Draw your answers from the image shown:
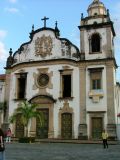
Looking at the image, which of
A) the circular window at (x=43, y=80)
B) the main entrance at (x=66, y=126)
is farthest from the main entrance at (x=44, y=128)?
the circular window at (x=43, y=80)

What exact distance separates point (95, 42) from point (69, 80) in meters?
4.56

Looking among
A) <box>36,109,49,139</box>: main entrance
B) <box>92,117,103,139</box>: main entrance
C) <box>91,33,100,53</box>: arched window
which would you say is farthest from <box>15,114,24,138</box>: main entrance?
<box>91,33,100,53</box>: arched window

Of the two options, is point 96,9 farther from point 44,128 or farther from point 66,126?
point 44,128

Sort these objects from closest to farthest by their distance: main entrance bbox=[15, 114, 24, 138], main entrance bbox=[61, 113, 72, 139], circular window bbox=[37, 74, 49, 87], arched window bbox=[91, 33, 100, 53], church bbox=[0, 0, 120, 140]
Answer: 1. church bbox=[0, 0, 120, 140]
2. main entrance bbox=[61, 113, 72, 139]
3. arched window bbox=[91, 33, 100, 53]
4. main entrance bbox=[15, 114, 24, 138]
5. circular window bbox=[37, 74, 49, 87]

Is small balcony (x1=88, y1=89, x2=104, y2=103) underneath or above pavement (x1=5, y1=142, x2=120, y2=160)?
above

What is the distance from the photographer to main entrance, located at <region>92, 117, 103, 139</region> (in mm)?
28281

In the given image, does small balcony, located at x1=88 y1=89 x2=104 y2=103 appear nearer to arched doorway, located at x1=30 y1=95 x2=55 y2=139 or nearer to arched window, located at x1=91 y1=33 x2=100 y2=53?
arched doorway, located at x1=30 y1=95 x2=55 y2=139

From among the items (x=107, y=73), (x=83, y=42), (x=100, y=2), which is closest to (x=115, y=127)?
(x=107, y=73)

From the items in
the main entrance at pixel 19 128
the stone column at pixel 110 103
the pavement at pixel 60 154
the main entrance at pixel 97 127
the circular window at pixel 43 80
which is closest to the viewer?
the pavement at pixel 60 154

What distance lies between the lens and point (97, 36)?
102ft

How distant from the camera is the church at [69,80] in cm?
2867

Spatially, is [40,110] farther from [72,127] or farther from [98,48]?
[98,48]

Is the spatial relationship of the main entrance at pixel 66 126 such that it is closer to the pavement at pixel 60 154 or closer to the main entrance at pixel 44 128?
the main entrance at pixel 44 128

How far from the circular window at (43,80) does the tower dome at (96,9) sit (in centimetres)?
789
